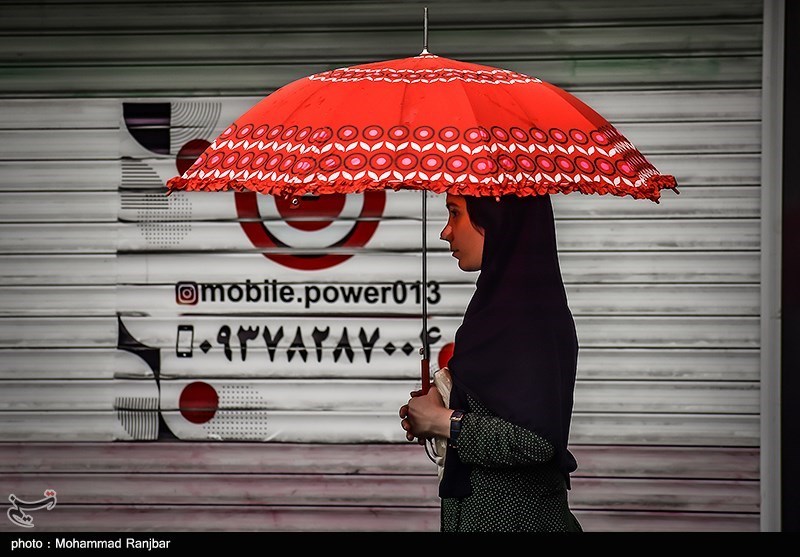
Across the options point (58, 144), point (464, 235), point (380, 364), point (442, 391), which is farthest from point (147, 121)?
point (442, 391)

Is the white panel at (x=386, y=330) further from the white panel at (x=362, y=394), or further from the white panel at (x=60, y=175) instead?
the white panel at (x=60, y=175)

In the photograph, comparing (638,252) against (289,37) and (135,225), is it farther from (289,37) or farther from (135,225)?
(135,225)

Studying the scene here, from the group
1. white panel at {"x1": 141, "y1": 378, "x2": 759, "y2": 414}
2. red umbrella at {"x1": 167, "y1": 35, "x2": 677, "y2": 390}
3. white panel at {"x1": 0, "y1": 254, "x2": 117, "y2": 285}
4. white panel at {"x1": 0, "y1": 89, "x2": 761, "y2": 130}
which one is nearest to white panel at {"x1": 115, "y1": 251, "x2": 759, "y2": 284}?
white panel at {"x1": 0, "y1": 254, "x2": 117, "y2": 285}

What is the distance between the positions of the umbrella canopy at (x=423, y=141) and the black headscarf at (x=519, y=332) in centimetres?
30

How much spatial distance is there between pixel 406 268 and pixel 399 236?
211 millimetres

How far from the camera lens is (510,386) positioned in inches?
119

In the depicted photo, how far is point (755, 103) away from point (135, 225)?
3.99 meters

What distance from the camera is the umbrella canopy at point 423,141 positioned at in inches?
103

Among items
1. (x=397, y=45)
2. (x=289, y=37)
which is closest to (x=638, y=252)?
(x=397, y=45)

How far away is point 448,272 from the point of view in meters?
5.88

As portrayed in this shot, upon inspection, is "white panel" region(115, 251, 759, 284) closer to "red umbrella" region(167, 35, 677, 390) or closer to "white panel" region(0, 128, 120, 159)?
"white panel" region(0, 128, 120, 159)

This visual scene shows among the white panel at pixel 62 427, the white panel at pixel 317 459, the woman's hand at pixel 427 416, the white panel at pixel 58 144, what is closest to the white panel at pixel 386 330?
the white panel at pixel 62 427

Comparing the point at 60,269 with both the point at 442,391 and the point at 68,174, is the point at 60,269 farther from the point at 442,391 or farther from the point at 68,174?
the point at 442,391
